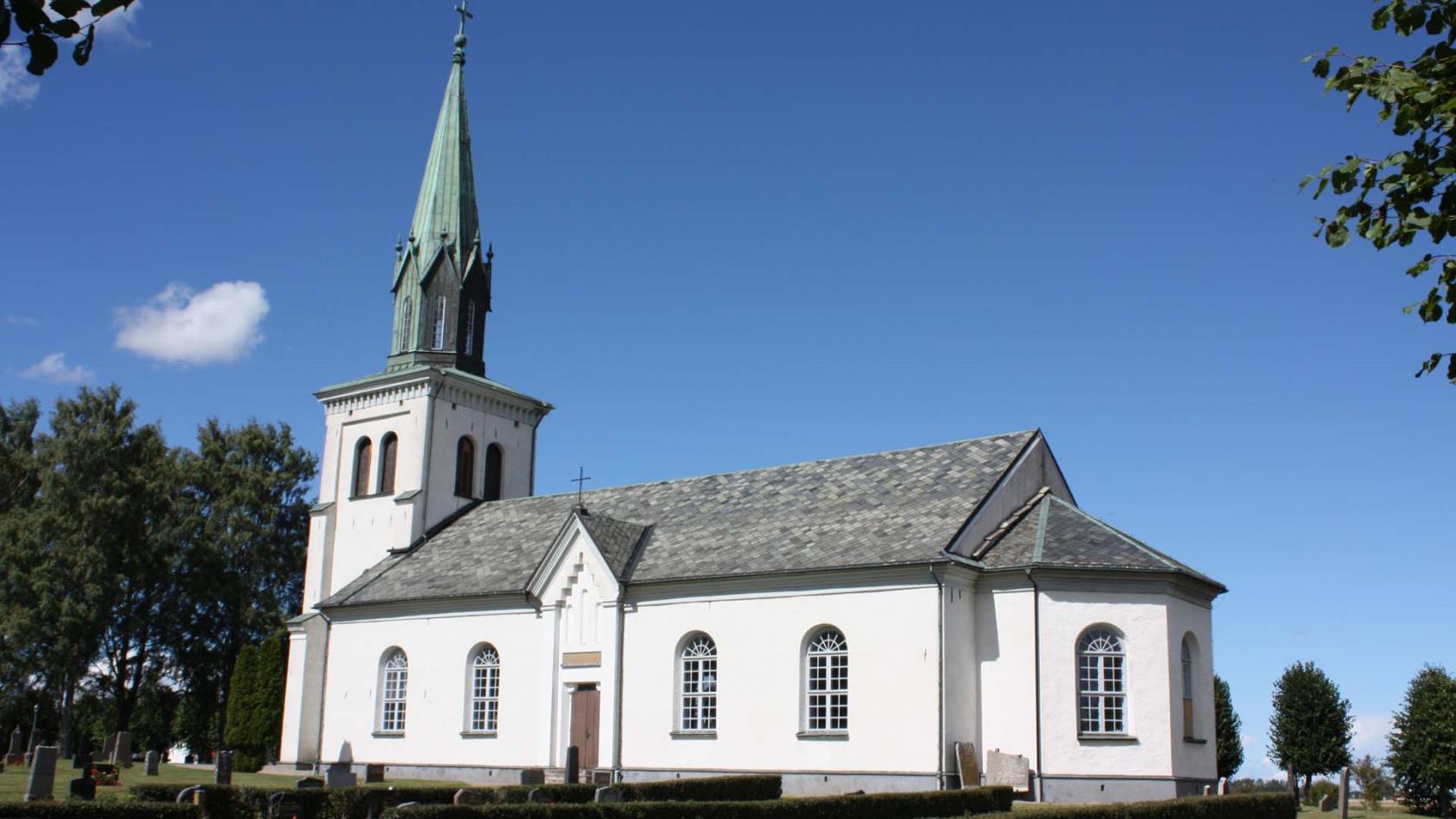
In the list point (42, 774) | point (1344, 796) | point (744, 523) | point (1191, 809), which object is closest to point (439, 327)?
point (744, 523)

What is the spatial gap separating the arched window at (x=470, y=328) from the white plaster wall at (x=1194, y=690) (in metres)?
25.6

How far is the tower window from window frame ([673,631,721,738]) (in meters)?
16.0

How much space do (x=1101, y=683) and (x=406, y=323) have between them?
87.9 feet

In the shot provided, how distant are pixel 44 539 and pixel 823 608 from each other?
113 feet

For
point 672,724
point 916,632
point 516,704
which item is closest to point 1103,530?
point 916,632

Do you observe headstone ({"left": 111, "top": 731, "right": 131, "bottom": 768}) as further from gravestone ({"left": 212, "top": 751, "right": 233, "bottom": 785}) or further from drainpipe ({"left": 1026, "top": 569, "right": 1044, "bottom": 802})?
drainpipe ({"left": 1026, "top": 569, "right": 1044, "bottom": 802})

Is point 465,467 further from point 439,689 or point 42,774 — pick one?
point 42,774

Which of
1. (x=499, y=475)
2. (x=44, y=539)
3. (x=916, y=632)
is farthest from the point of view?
(x=44, y=539)

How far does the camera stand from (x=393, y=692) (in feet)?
130

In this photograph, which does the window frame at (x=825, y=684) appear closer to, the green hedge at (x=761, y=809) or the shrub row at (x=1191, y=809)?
the green hedge at (x=761, y=809)

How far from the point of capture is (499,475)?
150ft

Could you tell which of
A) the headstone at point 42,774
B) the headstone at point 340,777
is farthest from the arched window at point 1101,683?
the headstone at point 42,774

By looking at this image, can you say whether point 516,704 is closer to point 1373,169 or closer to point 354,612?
point 354,612

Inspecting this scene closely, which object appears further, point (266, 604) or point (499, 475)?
point (266, 604)
